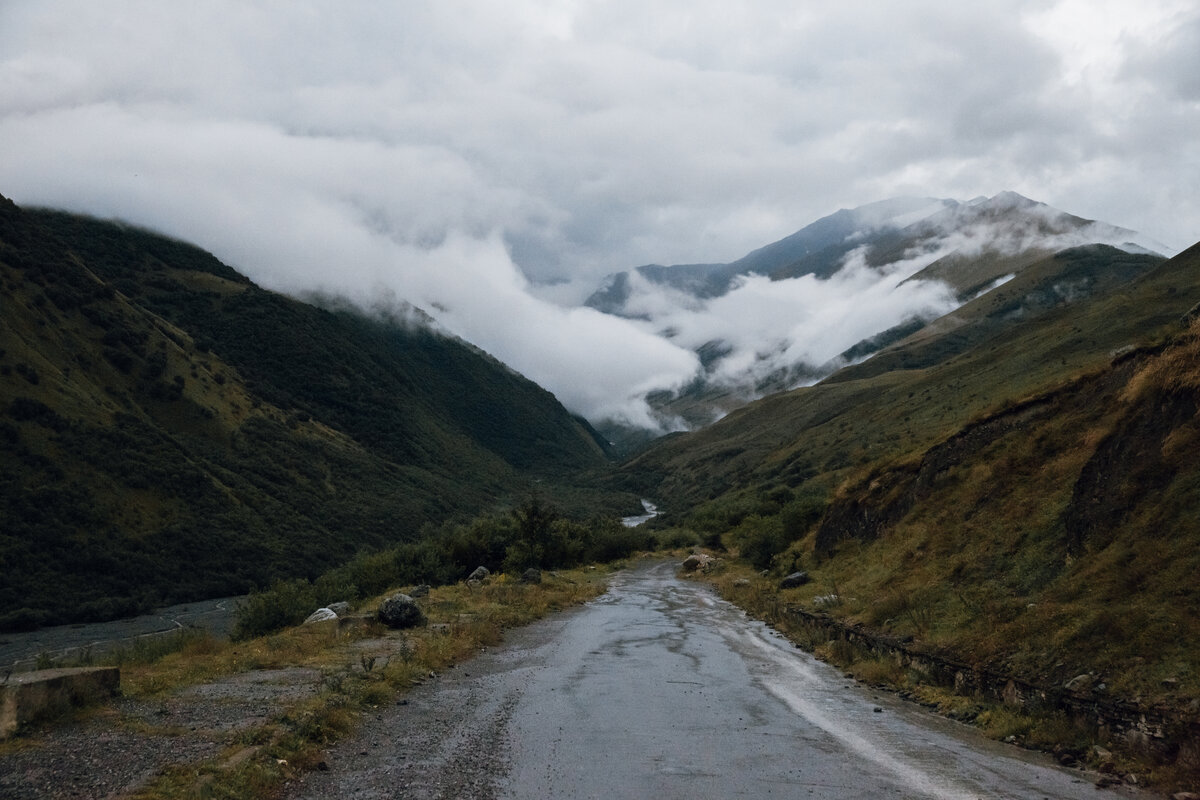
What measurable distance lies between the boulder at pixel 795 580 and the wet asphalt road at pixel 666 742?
720 inches

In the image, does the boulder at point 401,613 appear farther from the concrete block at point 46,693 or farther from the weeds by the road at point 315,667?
the concrete block at point 46,693

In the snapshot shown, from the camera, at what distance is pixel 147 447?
11756 cm

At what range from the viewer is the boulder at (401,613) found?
28.1 m

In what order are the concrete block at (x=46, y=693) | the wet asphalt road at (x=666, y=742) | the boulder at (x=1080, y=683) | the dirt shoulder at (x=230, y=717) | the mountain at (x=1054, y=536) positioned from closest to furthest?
the dirt shoulder at (x=230, y=717) → the wet asphalt road at (x=666, y=742) → the concrete block at (x=46, y=693) → the boulder at (x=1080, y=683) → the mountain at (x=1054, y=536)

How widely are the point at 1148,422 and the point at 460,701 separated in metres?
17.8

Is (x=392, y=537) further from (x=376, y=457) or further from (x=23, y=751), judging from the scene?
(x=23, y=751)

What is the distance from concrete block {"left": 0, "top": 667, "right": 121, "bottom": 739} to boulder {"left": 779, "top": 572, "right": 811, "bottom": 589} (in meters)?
34.9

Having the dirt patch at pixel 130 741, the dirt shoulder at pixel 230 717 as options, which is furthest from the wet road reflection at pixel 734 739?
the dirt patch at pixel 130 741

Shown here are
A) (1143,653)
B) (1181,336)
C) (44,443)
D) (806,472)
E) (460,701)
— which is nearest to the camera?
(1143,653)

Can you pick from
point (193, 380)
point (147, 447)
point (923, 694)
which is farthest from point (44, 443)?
point (923, 694)

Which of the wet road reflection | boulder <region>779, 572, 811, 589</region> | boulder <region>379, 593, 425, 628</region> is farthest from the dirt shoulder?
boulder <region>779, 572, 811, 589</region>

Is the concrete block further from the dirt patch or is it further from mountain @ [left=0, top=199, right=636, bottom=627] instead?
mountain @ [left=0, top=199, right=636, bottom=627]

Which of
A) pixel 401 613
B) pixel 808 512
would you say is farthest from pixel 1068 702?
pixel 808 512

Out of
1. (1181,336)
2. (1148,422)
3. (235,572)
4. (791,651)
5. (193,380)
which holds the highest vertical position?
(193,380)
